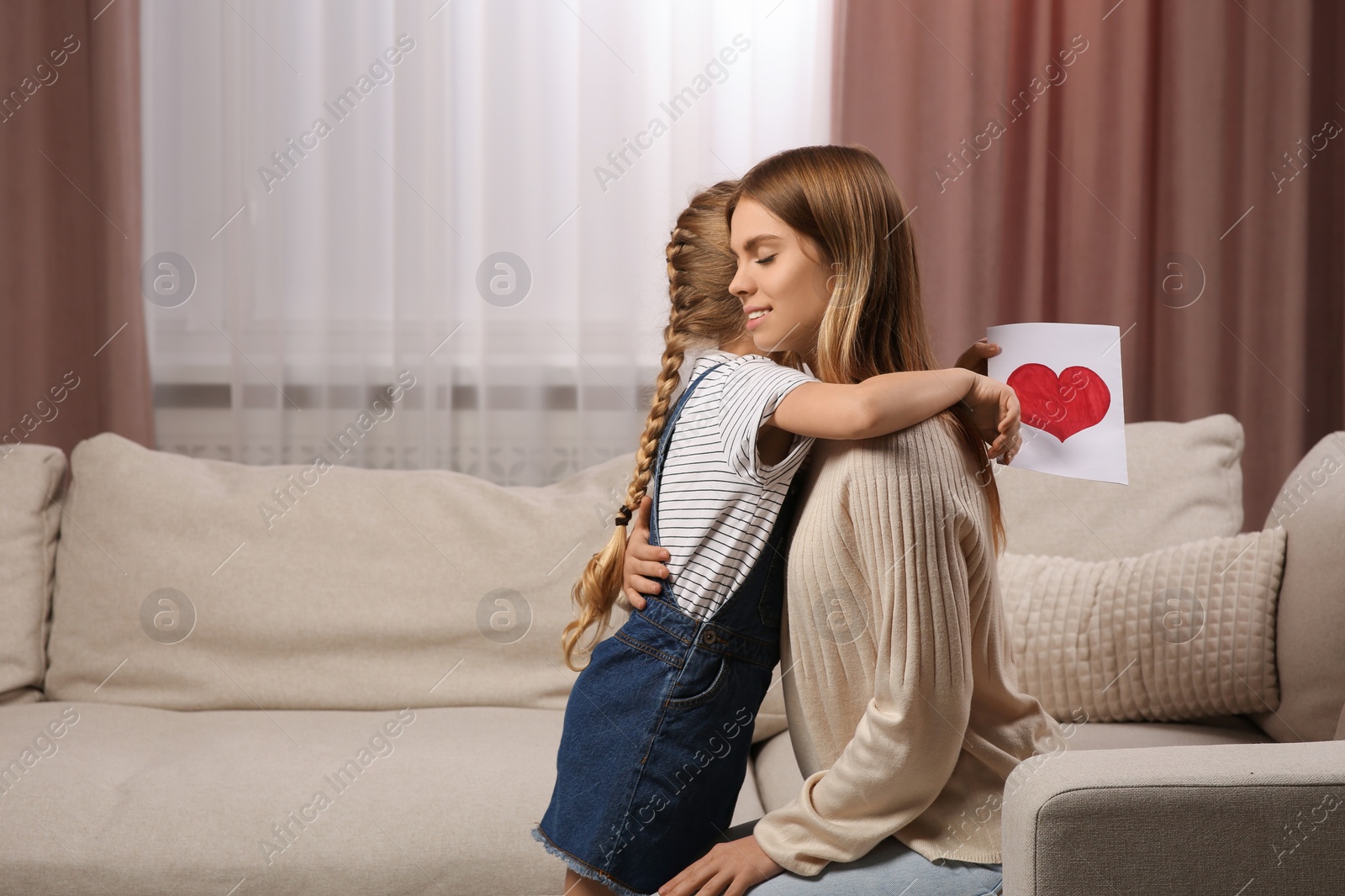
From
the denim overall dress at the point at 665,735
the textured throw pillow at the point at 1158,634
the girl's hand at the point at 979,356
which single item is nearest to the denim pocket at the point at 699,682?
the denim overall dress at the point at 665,735

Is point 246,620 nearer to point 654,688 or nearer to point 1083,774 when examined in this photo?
point 654,688

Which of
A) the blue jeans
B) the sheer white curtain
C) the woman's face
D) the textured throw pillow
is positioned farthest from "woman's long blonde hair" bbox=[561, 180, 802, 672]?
the sheer white curtain

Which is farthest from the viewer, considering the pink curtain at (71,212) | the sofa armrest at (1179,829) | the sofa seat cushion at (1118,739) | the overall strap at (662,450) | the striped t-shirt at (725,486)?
the pink curtain at (71,212)

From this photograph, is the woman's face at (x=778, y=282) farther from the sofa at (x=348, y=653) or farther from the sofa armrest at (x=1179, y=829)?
the sofa at (x=348, y=653)

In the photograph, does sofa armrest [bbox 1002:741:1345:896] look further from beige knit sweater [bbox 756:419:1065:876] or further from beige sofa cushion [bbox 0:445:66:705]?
beige sofa cushion [bbox 0:445:66:705]

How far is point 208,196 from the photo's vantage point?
2203mm

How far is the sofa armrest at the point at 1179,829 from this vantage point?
29.2 inches

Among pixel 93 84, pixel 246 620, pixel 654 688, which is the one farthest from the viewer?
pixel 93 84

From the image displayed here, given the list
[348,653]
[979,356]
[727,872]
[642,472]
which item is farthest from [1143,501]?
[348,653]

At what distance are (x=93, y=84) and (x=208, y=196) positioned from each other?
13.4 inches

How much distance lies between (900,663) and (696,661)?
0.21 m

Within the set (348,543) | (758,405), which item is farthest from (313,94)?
(758,405)

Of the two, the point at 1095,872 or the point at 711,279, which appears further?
the point at 711,279

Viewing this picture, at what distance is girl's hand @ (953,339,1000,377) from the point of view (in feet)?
2.91
